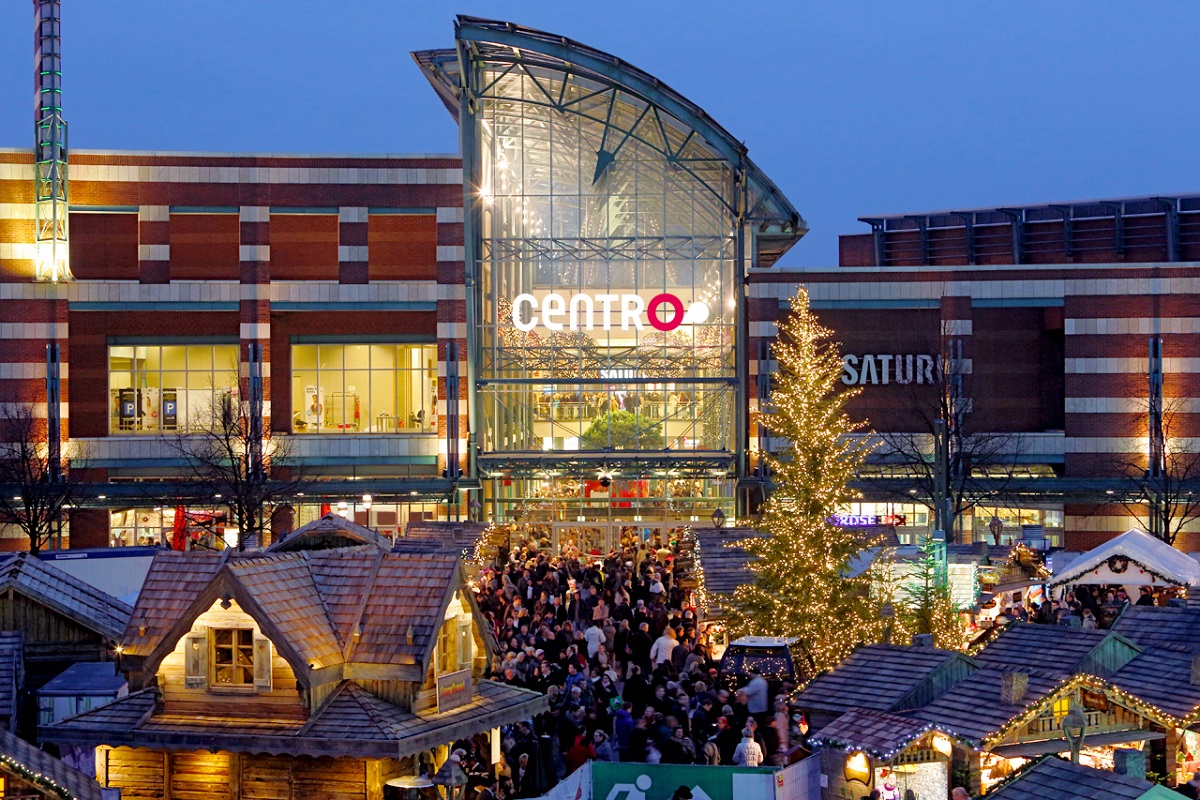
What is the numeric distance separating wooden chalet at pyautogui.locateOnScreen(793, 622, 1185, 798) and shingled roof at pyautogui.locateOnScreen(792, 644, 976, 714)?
2 centimetres

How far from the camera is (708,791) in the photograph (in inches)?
625

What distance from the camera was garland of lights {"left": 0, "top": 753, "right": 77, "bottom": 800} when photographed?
13.6m

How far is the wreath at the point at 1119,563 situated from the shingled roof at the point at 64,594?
58.7 feet

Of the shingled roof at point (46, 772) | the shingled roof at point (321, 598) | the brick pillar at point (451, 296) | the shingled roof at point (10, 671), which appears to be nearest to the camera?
the shingled roof at point (46, 772)

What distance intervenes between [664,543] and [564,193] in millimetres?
11858

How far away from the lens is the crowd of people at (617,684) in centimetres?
1900

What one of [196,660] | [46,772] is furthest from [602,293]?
[46,772]

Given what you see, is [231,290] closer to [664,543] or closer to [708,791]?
[664,543]

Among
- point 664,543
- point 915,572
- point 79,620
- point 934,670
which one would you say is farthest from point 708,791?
point 664,543

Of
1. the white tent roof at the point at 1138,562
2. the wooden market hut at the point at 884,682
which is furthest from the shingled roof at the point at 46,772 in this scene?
the white tent roof at the point at 1138,562

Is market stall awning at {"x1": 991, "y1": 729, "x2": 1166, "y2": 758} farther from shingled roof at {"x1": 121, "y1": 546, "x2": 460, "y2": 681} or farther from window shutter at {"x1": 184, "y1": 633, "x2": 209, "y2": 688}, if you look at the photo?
window shutter at {"x1": 184, "y1": 633, "x2": 209, "y2": 688}

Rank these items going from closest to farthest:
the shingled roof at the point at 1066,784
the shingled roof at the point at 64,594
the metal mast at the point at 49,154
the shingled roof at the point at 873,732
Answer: the shingled roof at the point at 1066,784 < the shingled roof at the point at 873,732 < the shingled roof at the point at 64,594 < the metal mast at the point at 49,154

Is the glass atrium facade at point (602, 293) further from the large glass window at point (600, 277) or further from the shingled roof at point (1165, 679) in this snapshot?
the shingled roof at point (1165, 679)

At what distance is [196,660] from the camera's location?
17109mm
